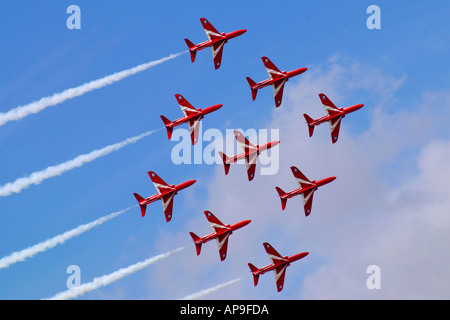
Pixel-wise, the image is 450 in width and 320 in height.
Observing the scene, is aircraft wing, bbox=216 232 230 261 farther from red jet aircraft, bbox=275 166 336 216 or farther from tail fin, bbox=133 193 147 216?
tail fin, bbox=133 193 147 216

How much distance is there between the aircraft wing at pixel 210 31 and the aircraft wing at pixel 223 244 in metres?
29.9

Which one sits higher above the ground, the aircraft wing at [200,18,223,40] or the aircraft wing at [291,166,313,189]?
the aircraft wing at [200,18,223,40]

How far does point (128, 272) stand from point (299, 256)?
84.7ft

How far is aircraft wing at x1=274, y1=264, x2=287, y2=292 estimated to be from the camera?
486 feet

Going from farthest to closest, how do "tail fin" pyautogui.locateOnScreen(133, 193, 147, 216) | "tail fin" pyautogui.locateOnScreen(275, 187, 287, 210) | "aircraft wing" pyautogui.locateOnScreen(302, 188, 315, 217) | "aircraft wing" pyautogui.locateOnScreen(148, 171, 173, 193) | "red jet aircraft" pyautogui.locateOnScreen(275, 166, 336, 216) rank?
"aircraft wing" pyautogui.locateOnScreen(302, 188, 315, 217) → "red jet aircraft" pyautogui.locateOnScreen(275, 166, 336, 216) → "tail fin" pyautogui.locateOnScreen(275, 187, 287, 210) → "aircraft wing" pyautogui.locateOnScreen(148, 171, 173, 193) → "tail fin" pyautogui.locateOnScreen(133, 193, 147, 216)

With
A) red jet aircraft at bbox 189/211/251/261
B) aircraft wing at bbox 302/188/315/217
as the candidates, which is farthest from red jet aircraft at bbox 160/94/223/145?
→ aircraft wing at bbox 302/188/315/217

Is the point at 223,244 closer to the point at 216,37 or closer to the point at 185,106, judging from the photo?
the point at 185,106

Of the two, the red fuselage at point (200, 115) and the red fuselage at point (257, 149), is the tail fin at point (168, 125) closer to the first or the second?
the red fuselage at point (200, 115)

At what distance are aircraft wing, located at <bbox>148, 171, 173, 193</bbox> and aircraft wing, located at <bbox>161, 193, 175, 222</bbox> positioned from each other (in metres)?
0.96

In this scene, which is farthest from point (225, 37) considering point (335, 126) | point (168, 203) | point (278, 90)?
point (168, 203)

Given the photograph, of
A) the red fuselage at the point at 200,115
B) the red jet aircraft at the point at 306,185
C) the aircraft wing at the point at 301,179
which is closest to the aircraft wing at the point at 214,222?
A: the red jet aircraft at the point at 306,185

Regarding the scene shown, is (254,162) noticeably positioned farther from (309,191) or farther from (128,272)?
(128,272)

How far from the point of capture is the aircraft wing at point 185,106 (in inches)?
5866
